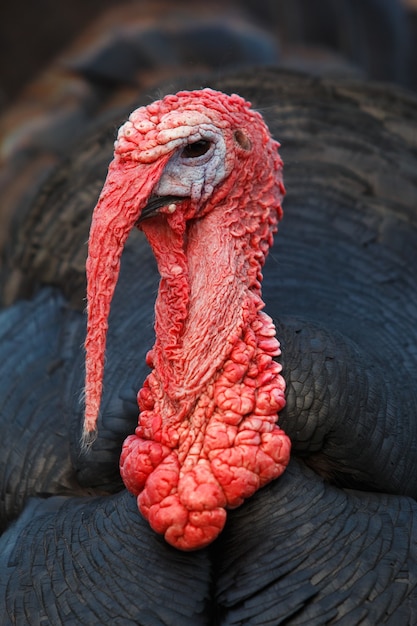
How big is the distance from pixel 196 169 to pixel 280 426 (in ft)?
2.20

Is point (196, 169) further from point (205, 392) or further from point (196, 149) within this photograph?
point (205, 392)

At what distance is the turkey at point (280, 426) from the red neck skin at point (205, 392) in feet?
0.07

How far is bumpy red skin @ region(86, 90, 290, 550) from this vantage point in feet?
9.41

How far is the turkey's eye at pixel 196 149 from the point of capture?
285 centimetres

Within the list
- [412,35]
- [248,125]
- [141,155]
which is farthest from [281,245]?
[412,35]

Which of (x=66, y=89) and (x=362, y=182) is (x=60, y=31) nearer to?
(x=66, y=89)

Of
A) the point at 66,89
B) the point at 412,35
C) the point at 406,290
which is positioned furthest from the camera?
the point at 412,35

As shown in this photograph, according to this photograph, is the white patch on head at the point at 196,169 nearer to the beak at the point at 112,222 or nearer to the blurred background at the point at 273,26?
the beak at the point at 112,222

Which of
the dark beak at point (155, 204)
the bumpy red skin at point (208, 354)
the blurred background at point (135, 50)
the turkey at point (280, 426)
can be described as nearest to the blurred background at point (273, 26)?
the blurred background at point (135, 50)

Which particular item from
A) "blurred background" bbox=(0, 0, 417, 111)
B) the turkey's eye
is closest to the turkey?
the turkey's eye

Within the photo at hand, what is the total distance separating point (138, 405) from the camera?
3158mm

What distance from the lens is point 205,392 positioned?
294cm

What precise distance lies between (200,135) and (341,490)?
0.97m

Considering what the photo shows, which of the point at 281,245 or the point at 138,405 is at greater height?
the point at 281,245
